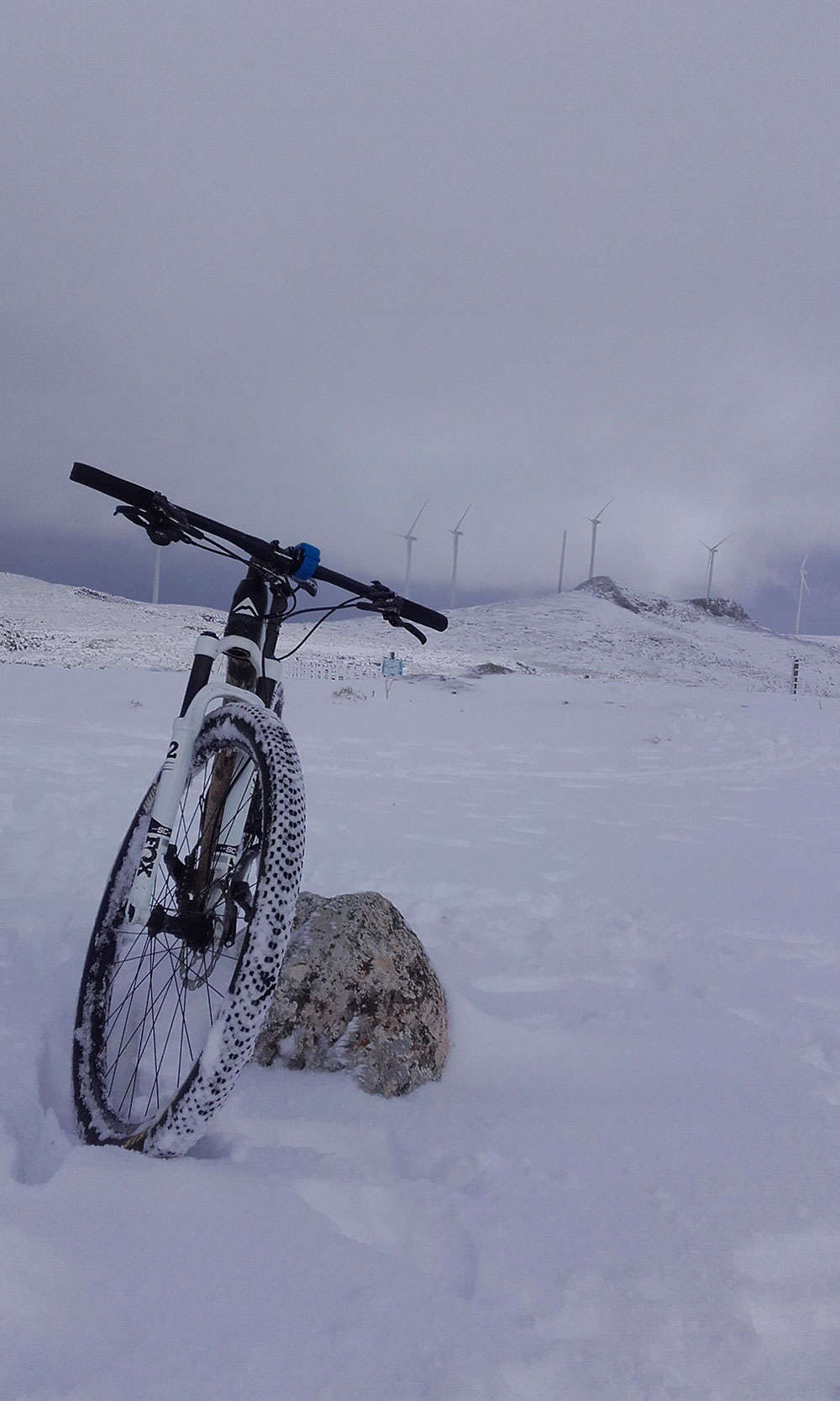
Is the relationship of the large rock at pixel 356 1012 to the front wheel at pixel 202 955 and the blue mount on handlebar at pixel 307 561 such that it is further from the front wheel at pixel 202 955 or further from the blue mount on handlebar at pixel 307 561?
the blue mount on handlebar at pixel 307 561

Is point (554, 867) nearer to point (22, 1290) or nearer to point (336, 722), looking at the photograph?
point (22, 1290)

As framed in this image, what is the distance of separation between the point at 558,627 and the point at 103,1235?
56702 mm

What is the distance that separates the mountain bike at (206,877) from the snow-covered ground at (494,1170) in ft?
0.66

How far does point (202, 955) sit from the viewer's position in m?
2.45

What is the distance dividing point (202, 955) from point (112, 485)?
5.35 ft

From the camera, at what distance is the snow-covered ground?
143cm

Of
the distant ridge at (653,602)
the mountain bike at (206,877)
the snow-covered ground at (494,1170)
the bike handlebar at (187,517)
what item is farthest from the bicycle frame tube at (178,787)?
the distant ridge at (653,602)

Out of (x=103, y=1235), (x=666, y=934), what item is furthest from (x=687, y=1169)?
(x=666, y=934)

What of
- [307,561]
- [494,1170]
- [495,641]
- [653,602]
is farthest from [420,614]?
[653,602]

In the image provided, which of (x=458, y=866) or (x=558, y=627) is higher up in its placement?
(x=558, y=627)

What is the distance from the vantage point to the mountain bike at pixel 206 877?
71.3 inches

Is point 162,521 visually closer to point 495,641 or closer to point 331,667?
point 331,667

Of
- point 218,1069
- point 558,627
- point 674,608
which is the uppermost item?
point 674,608

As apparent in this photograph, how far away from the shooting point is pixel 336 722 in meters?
11.9
